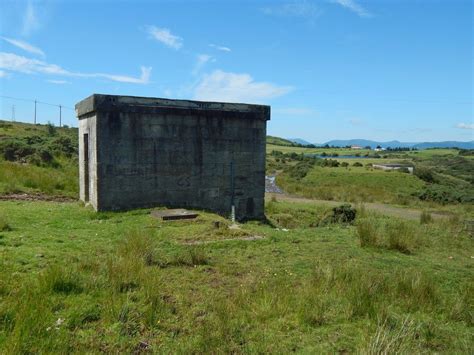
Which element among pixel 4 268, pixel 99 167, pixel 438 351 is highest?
pixel 99 167

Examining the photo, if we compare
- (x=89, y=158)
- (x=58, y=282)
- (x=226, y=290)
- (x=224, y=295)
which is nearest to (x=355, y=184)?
(x=89, y=158)

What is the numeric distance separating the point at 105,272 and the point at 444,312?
3.97 meters

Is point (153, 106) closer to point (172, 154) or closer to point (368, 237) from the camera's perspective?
point (172, 154)

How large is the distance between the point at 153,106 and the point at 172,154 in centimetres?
128

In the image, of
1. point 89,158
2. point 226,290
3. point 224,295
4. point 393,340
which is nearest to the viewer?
point 393,340

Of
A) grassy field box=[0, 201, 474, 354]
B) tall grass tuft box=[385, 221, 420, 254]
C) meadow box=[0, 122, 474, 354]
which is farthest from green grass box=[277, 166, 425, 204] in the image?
grassy field box=[0, 201, 474, 354]

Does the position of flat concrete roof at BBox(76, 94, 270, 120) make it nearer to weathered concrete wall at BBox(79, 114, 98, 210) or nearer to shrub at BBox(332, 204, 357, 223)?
weathered concrete wall at BBox(79, 114, 98, 210)

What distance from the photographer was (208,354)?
3686 millimetres

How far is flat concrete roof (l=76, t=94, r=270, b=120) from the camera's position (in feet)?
32.9

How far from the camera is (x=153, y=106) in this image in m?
10.6

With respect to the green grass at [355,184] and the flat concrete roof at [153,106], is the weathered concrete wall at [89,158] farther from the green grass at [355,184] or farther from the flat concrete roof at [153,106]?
the green grass at [355,184]

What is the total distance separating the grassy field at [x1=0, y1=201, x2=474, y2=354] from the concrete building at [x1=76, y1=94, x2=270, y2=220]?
2726 mm

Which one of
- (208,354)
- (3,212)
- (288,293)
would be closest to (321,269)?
(288,293)

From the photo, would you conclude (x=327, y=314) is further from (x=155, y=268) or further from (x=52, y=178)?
(x=52, y=178)
